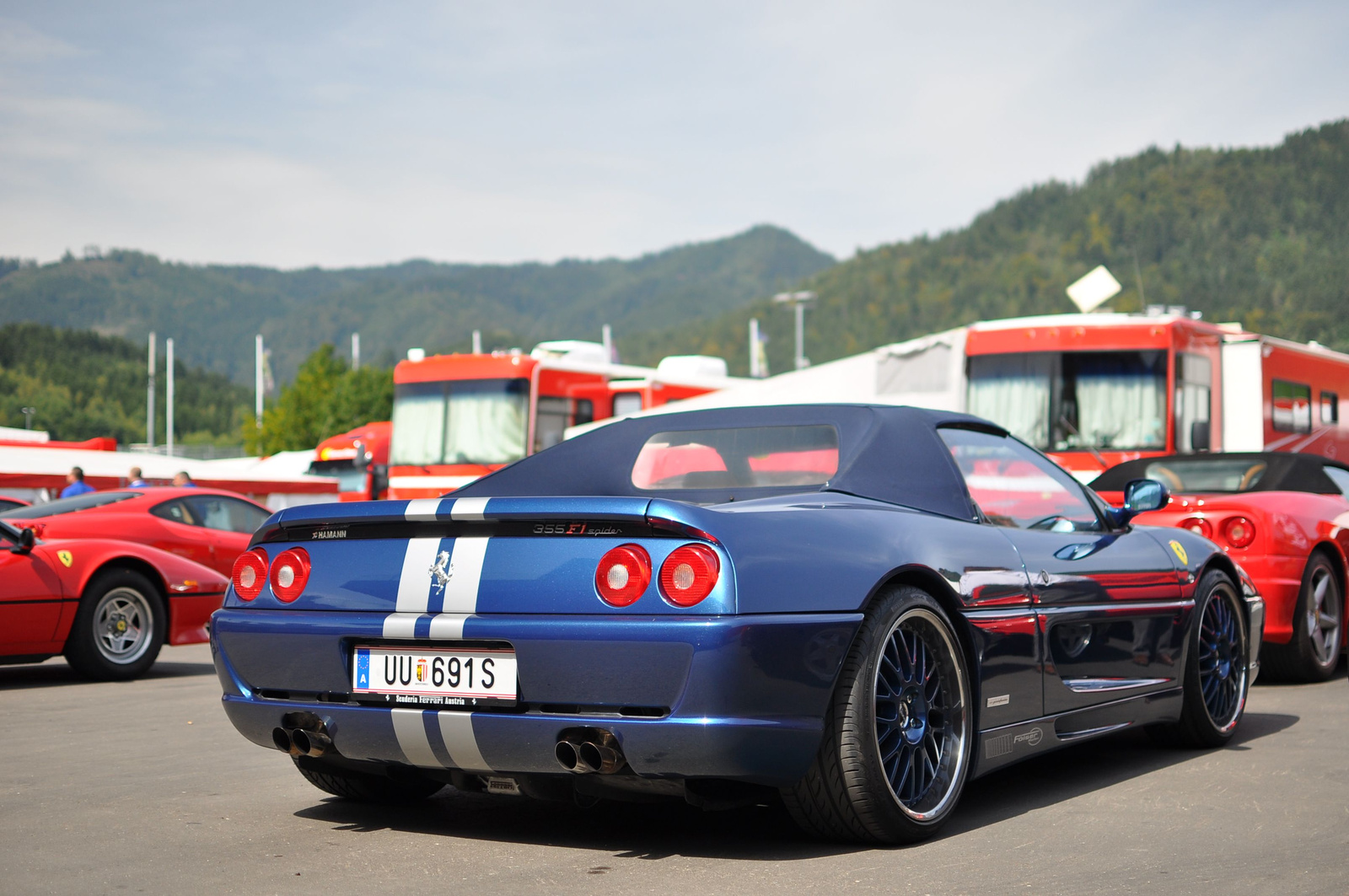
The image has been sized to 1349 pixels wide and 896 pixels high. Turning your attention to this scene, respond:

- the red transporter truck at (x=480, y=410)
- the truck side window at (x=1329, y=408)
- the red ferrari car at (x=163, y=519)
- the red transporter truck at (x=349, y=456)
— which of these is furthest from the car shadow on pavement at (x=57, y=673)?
the red transporter truck at (x=349, y=456)

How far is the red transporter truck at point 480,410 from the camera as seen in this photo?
63.4 feet

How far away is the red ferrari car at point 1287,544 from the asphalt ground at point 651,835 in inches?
73.0

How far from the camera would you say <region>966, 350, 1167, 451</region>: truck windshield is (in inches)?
573

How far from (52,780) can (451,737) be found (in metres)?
2.32

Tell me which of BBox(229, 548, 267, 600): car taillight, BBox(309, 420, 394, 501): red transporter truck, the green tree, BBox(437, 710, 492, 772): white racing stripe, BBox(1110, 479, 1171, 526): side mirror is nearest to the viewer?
BBox(437, 710, 492, 772): white racing stripe

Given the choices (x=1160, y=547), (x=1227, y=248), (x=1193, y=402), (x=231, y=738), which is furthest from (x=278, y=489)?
(x=1227, y=248)

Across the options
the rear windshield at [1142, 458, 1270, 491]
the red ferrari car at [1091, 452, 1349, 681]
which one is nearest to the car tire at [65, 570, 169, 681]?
the red ferrari car at [1091, 452, 1349, 681]

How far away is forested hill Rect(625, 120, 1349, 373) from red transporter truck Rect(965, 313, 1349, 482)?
93.2 m

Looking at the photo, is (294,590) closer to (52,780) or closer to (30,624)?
(52,780)

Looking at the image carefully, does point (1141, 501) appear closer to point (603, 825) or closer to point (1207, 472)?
point (603, 825)

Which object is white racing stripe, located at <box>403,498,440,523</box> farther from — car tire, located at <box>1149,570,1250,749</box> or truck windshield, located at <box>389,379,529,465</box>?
truck windshield, located at <box>389,379,529,465</box>

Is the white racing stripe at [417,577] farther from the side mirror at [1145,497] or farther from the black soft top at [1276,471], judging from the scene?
the black soft top at [1276,471]

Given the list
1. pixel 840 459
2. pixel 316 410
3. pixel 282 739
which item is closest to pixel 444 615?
pixel 282 739

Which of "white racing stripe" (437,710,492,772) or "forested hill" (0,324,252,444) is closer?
"white racing stripe" (437,710,492,772)
